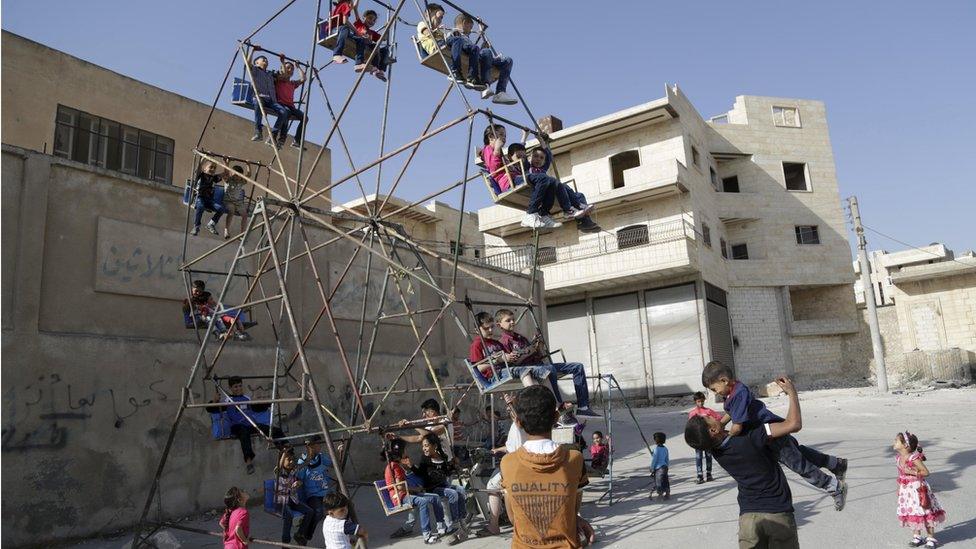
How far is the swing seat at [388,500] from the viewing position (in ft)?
26.6

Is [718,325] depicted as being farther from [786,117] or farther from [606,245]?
[786,117]

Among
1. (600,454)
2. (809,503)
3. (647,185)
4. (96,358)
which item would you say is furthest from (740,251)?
(96,358)

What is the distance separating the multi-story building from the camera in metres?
28.4

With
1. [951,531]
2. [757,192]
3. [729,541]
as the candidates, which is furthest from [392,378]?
[757,192]

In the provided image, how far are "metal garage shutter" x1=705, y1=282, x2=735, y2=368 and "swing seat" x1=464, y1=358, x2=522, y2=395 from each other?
21.7 metres

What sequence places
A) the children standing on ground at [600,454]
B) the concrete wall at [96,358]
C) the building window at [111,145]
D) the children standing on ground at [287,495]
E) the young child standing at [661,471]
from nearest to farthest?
1. the children standing on ground at [287,495]
2. the concrete wall at [96,358]
3. the young child standing at [661,471]
4. the children standing on ground at [600,454]
5. the building window at [111,145]

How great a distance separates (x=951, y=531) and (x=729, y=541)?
2535mm

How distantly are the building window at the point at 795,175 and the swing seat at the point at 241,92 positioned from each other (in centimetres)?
3149

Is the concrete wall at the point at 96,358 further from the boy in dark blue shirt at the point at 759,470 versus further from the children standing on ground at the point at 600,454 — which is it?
the boy in dark blue shirt at the point at 759,470

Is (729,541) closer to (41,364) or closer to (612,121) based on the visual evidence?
(41,364)

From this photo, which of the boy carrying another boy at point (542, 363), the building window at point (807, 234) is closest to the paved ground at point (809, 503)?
the boy carrying another boy at point (542, 363)

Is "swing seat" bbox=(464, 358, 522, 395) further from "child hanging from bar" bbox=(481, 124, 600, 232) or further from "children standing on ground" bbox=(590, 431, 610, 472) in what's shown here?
"children standing on ground" bbox=(590, 431, 610, 472)

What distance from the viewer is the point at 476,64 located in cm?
862

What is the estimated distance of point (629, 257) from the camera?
92.4ft
